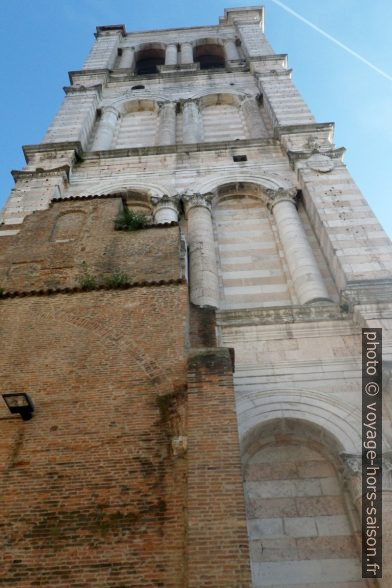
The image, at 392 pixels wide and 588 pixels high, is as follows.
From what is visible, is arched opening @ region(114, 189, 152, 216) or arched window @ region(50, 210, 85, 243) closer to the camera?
arched window @ region(50, 210, 85, 243)

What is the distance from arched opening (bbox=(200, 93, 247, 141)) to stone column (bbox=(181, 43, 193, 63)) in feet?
23.2

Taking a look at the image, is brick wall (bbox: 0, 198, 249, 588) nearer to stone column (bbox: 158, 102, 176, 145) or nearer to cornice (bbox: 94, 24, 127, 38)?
stone column (bbox: 158, 102, 176, 145)

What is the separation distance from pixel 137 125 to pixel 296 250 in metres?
11.9

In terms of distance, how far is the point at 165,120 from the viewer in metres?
19.9

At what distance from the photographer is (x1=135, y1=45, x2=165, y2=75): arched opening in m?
29.3

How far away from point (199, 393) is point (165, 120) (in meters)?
15.8

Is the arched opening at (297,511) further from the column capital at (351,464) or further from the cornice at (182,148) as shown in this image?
the cornice at (182,148)

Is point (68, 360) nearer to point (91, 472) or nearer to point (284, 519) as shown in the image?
point (91, 472)

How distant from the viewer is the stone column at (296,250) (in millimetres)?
10398

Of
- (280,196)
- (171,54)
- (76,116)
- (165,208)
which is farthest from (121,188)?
Result: (171,54)

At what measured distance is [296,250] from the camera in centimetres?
1159

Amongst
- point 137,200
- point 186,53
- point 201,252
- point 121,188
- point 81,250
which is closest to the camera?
point 81,250

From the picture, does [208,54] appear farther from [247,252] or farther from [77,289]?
[77,289]

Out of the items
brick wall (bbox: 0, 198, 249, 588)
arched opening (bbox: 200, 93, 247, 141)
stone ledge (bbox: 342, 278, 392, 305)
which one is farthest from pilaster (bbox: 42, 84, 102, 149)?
stone ledge (bbox: 342, 278, 392, 305)
